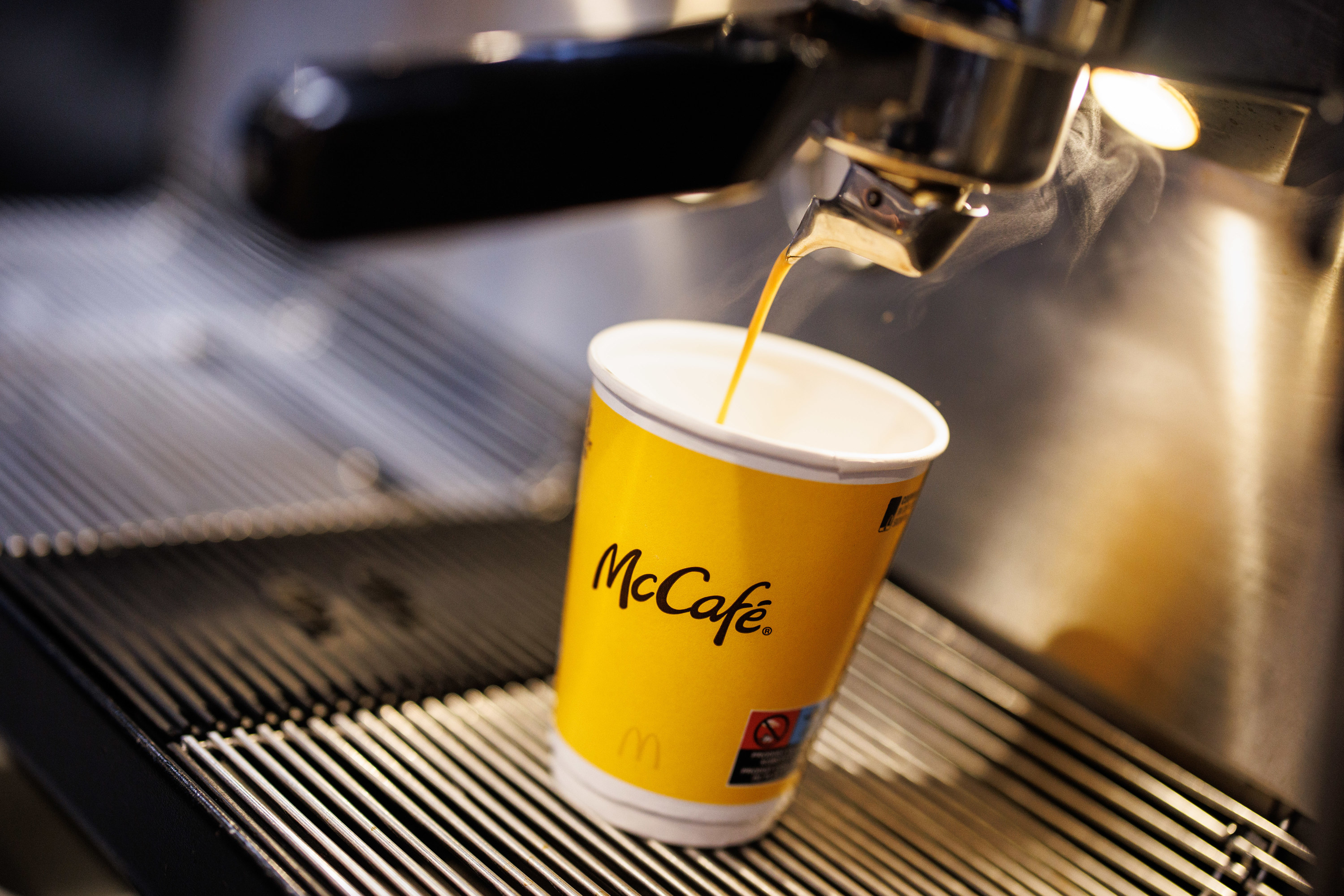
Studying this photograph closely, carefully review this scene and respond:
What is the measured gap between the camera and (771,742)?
342mm

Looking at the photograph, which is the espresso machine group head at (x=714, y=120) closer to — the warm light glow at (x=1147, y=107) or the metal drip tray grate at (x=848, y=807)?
the warm light glow at (x=1147, y=107)

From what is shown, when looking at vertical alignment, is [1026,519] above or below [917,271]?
below

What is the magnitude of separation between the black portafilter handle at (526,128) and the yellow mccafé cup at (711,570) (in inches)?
2.2

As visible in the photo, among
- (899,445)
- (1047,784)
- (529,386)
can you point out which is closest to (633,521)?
(899,445)

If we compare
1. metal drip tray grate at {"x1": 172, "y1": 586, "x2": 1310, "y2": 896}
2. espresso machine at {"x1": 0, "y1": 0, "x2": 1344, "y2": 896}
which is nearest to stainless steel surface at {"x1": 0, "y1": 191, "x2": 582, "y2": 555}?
espresso machine at {"x1": 0, "y1": 0, "x2": 1344, "y2": 896}

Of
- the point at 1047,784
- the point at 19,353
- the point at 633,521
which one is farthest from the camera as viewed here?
the point at 19,353

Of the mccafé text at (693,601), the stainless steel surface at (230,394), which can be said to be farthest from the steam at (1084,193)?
the stainless steel surface at (230,394)

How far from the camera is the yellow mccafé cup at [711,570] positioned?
31 cm

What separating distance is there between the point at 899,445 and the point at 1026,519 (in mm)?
148

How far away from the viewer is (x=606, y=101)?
337 millimetres

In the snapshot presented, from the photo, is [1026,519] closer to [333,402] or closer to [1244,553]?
[1244,553]

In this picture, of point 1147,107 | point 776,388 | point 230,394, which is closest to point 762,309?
point 776,388

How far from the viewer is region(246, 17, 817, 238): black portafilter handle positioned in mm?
330

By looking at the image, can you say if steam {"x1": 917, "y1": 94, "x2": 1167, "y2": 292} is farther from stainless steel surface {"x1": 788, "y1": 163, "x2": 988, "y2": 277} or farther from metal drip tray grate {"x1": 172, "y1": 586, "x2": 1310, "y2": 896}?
metal drip tray grate {"x1": 172, "y1": 586, "x2": 1310, "y2": 896}
